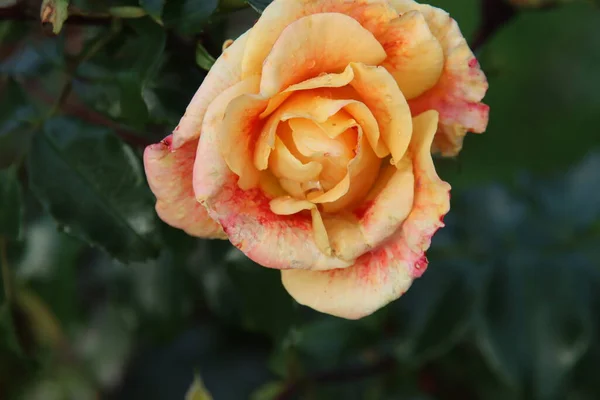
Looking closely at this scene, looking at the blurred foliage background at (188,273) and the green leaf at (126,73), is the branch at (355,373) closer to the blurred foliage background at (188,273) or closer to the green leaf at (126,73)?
the blurred foliage background at (188,273)

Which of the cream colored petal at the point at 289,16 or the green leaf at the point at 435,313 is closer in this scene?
the cream colored petal at the point at 289,16

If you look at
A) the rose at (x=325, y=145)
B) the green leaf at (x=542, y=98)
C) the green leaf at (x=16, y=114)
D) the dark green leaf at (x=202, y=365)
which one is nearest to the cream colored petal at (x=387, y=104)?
the rose at (x=325, y=145)

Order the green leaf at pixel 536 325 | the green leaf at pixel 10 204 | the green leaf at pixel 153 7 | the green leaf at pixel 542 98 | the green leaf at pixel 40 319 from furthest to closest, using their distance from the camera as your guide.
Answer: the green leaf at pixel 542 98
the green leaf at pixel 40 319
the green leaf at pixel 536 325
the green leaf at pixel 10 204
the green leaf at pixel 153 7

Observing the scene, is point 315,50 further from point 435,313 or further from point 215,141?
point 435,313

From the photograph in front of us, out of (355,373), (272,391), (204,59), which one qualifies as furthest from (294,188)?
(355,373)

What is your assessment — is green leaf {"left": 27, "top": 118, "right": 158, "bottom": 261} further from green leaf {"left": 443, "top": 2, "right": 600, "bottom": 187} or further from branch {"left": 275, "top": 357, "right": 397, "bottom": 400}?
green leaf {"left": 443, "top": 2, "right": 600, "bottom": 187}

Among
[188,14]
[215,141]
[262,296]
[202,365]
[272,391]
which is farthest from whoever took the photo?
[202,365]

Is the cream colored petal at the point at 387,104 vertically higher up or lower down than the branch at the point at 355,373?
higher up
